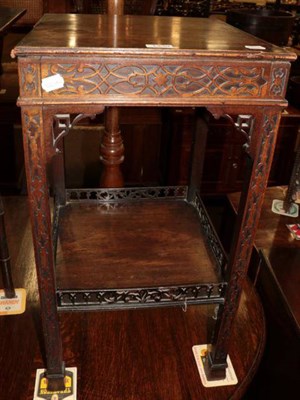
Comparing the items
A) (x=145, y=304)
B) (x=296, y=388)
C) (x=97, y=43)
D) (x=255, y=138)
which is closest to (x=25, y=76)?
(x=97, y=43)

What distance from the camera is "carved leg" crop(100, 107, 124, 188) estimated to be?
1.30m

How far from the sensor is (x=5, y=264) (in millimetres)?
1095

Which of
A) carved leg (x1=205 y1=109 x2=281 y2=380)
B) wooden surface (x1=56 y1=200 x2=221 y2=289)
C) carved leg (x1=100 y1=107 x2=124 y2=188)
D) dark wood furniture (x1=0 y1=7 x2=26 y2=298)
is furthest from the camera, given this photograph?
carved leg (x1=100 y1=107 x2=124 y2=188)

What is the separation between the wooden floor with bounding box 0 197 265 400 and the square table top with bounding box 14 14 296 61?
0.75 meters

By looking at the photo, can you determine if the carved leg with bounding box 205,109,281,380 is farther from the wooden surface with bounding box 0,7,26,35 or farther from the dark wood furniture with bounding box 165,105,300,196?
the dark wood furniture with bounding box 165,105,300,196

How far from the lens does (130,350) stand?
1.07 meters

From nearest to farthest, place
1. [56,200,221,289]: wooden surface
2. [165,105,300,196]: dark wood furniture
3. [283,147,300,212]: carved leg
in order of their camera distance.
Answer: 1. [56,200,221,289]: wooden surface
2. [283,147,300,212]: carved leg
3. [165,105,300,196]: dark wood furniture

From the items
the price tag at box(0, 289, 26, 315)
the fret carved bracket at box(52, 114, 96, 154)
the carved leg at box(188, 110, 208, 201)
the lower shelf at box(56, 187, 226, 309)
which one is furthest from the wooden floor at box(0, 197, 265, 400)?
the fret carved bracket at box(52, 114, 96, 154)

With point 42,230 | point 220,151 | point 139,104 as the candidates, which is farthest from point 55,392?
point 220,151

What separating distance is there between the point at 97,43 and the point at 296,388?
96 centimetres

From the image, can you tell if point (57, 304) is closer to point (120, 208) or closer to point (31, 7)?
point (120, 208)

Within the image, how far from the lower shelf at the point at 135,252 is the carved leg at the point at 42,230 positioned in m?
0.05

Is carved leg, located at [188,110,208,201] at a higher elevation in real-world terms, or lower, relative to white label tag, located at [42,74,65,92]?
lower

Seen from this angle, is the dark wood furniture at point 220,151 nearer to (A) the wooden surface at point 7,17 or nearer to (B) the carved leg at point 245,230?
(A) the wooden surface at point 7,17
